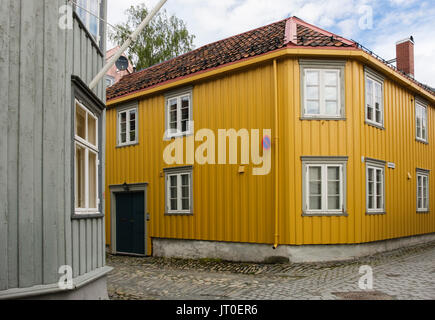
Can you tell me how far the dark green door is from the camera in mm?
16797

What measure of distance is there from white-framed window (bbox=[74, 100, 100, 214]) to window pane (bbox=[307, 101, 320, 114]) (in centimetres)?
685

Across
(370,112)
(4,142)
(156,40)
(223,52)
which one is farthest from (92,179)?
(156,40)

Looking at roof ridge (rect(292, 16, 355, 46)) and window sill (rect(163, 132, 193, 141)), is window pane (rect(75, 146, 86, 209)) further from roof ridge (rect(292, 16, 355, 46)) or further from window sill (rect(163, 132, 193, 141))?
roof ridge (rect(292, 16, 355, 46))

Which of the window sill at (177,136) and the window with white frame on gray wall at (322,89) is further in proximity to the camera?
the window sill at (177,136)

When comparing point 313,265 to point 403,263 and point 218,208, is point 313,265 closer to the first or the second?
point 403,263

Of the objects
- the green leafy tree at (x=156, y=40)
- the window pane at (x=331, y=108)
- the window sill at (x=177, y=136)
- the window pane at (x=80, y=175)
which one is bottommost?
the window pane at (x=80, y=175)

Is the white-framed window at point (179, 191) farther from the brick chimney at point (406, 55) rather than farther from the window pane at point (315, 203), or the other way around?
the brick chimney at point (406, 55)

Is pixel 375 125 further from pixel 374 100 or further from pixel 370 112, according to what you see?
pixel 374 100

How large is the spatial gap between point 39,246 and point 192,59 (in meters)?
13.0

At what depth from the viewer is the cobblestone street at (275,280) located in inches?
324

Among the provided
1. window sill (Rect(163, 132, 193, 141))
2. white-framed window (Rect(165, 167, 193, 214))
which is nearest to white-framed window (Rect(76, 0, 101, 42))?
window sill (Rect(163, 132, 193, 141))

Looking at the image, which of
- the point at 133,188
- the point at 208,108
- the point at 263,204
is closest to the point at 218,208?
the point at 263,204

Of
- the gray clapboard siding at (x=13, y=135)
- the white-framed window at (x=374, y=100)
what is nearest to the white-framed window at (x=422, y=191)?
the white-framed window at (x=374, y=100)

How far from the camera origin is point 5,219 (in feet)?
15.7
